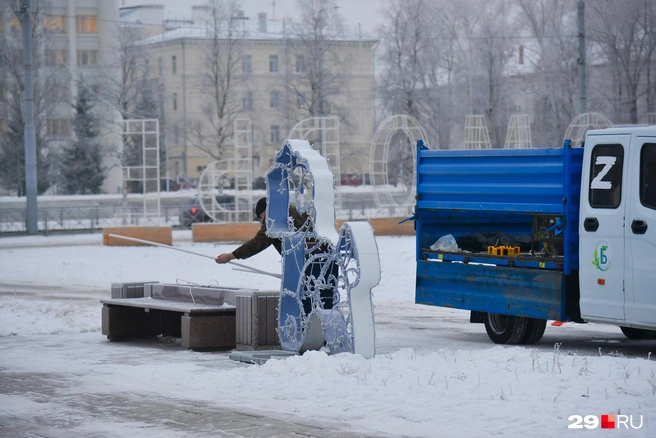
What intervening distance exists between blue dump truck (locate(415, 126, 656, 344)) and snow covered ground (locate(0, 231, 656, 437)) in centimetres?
57

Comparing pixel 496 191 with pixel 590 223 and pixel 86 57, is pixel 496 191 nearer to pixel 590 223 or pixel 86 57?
pixel 590 223

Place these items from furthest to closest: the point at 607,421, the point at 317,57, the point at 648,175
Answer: the point at 317,57
the point at 648,175
the point at 607,421

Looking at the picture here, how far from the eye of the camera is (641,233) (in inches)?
461

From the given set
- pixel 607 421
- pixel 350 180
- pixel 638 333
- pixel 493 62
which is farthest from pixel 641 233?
pixel 350 180

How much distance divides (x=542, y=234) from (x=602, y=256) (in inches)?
45.6

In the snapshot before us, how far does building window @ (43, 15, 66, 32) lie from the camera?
7111 centimetres

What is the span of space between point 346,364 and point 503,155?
4262mm

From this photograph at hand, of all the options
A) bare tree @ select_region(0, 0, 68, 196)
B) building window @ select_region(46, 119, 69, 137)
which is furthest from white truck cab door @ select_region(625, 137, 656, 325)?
building window @ select_region(46, 119, 69, 137)

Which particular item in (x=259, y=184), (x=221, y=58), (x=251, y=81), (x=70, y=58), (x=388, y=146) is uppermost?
(x=70, y=58)

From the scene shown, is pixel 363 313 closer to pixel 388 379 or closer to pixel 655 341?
pixel 388 379

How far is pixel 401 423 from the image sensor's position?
824cm

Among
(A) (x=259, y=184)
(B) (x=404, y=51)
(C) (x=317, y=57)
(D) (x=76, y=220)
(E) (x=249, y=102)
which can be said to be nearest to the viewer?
(D) (x=76, y=220)

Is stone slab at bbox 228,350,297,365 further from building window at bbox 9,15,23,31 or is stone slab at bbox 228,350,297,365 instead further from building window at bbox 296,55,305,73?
building window at bbox 9,15,23,31

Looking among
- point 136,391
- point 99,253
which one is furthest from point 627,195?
point 99,253
